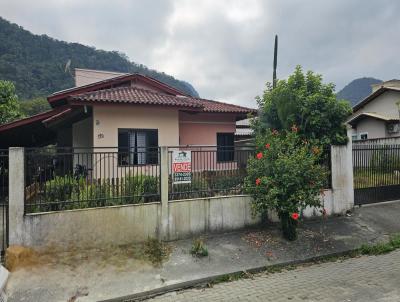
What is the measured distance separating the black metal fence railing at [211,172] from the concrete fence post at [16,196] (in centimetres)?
294

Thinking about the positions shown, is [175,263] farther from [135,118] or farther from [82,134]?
[82,134]

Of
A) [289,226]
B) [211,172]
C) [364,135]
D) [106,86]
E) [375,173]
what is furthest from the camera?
[364,135]

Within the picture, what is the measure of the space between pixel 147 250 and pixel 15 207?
8.52ft

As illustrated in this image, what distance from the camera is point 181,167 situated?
7352mm

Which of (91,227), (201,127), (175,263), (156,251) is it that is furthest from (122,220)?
(201,127)

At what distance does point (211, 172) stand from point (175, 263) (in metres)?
2.44

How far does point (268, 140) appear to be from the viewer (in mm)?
7371

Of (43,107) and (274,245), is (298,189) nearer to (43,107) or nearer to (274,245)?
(274,245)

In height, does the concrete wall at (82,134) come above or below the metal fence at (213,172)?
above

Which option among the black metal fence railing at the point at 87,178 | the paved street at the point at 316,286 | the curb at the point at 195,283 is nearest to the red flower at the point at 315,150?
the curb at the point at 195,283

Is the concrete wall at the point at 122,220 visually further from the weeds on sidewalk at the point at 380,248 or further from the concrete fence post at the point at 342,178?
the weeds on sidewalk at the point at 380,248

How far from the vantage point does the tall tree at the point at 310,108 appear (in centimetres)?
912

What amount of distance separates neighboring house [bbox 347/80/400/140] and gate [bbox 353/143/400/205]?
8.44 meters

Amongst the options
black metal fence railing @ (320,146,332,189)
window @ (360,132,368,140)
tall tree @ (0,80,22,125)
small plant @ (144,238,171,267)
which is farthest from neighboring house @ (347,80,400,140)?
tall tree @ (0,80,22,125)
